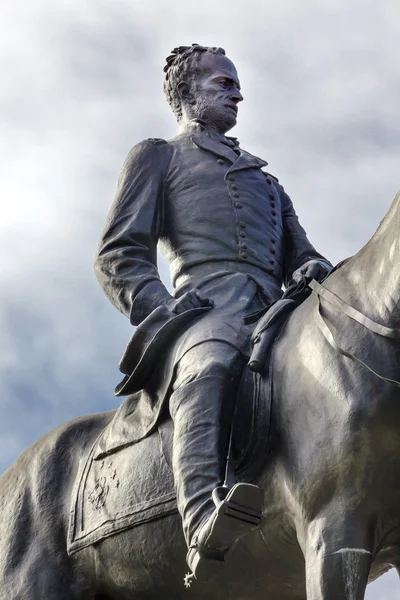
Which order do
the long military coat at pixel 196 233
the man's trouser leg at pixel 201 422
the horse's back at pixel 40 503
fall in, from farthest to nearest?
the horse's back at pixel 40 503 → the long military coat at pixel 196 233 → the man's trouser leg at pixel 201 422

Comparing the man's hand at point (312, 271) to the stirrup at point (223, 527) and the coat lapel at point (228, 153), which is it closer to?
the coat lapel at point (228, 153)

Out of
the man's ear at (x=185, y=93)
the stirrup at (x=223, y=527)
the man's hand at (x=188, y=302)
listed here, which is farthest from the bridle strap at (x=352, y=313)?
the man's ear at (x=185, y=93)

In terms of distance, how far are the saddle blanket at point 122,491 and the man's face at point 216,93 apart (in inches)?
105

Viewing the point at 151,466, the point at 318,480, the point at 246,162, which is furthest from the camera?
the point at 246,162

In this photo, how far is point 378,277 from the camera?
27.3 feet

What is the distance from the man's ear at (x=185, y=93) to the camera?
11.0 meters

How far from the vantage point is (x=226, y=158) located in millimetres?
10578

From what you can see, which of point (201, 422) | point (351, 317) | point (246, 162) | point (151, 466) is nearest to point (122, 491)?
point (151, 466)

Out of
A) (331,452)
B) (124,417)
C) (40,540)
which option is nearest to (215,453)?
(331,452)

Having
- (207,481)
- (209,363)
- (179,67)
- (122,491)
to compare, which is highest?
(179,67)

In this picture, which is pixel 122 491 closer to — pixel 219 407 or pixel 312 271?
pixel 219 407

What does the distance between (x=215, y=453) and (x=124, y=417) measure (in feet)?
4.51

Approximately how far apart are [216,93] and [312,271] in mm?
1961

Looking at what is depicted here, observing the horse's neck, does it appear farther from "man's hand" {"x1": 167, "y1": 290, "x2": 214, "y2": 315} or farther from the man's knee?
"man's hand" {"x1": 167, "y1": 290, "x2": 214, "y2": 315}
